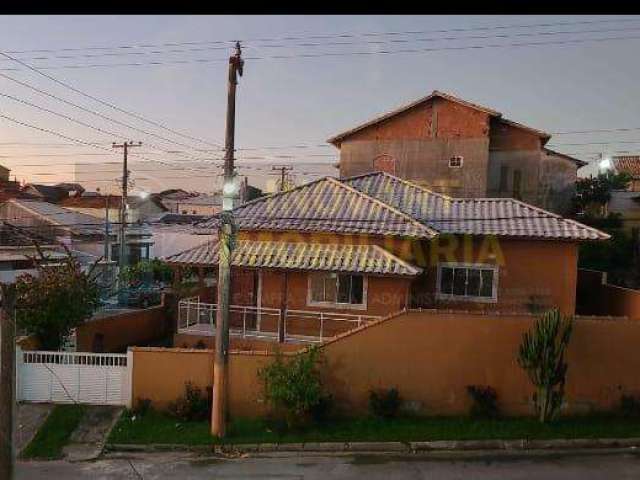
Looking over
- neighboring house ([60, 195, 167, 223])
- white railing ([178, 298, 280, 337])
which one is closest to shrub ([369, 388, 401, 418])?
white railing ([178, 298, 280, 337])

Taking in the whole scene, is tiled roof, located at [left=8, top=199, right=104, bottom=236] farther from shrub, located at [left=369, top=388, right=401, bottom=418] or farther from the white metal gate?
shrub, located at [left=369, top=388, right=401, bottom=418]

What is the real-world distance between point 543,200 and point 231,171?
21.9 metres

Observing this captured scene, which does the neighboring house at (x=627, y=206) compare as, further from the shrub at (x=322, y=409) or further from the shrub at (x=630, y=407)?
the shrub at (x=322, y=409)

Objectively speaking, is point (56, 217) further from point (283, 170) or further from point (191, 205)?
point (191, 205)

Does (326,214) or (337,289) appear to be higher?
(326,214)

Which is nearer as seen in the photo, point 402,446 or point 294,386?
point 402,446

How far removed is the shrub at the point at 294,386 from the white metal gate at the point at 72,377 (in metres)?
3.99

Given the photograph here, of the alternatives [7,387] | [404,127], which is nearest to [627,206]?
[404,127]

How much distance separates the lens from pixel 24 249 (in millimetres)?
32062

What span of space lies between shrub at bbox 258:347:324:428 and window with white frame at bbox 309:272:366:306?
404cm

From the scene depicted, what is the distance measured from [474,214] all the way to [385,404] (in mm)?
8696

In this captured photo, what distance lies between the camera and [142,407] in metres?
14.2
